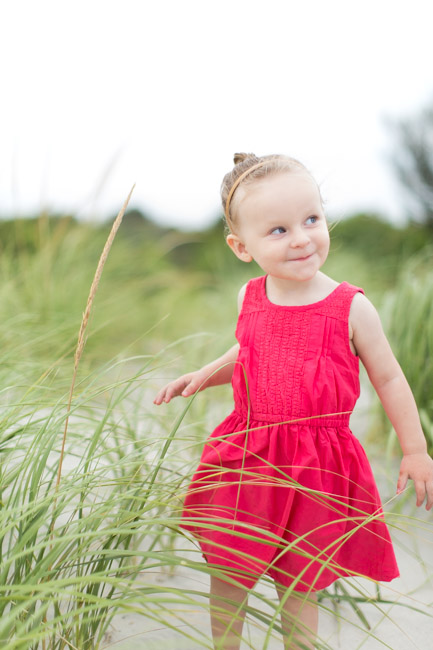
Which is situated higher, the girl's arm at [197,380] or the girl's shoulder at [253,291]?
the girl's shoulder at [253,291]

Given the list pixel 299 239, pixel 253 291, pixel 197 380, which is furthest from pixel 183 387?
pixel 299 239

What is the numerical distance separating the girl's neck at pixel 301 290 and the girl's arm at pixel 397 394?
0.08m

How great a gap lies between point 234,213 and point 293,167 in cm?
16

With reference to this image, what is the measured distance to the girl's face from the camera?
127cm

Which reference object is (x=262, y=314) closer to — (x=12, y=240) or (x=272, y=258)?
(x=272, y=258)

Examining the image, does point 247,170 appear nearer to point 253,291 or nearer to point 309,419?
point 253,291

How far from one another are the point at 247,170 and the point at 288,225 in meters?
0.16

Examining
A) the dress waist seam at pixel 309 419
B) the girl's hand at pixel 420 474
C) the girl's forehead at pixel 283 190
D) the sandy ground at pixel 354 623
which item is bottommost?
the sandy ground at pixel 354 623

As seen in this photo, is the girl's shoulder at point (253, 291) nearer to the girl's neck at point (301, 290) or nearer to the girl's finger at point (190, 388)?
the girl's neck at point (301, 290)

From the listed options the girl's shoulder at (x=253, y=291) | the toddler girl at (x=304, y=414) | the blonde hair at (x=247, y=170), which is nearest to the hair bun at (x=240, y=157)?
the blonde hair at (x=247, y=170)

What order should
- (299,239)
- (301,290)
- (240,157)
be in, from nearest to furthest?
(299,239)
(301,290)
(240,157)

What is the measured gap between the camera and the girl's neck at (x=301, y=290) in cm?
134

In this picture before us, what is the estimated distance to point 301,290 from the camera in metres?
1.36

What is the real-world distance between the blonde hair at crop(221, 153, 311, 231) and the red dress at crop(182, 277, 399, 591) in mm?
266
